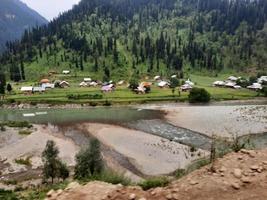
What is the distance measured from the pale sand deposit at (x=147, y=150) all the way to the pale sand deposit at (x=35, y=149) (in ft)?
27.7

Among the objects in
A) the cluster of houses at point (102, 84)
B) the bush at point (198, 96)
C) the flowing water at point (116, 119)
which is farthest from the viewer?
the cluster of houses at point (102, 84)

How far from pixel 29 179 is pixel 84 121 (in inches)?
2119

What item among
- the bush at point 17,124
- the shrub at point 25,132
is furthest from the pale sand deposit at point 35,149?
the bush at point 17,124

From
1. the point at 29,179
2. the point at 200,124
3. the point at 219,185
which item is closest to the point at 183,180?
the point at 219,185

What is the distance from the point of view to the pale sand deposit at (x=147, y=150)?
62062 mm

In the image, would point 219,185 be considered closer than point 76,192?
Yes

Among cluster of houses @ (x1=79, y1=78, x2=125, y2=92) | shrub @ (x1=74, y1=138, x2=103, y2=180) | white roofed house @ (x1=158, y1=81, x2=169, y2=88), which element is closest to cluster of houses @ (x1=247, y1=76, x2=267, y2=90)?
white roofed house @ (x1=158, y1=81, x2=169, y2=88)

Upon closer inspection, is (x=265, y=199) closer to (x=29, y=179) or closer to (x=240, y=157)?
(x=240, y=157)

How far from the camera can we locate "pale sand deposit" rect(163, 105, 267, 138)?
8794cm

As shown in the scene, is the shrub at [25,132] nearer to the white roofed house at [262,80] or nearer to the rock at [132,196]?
the rock at [132,196]

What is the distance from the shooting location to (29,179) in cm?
5753

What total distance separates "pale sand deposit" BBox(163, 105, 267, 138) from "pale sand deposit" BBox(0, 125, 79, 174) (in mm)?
30523

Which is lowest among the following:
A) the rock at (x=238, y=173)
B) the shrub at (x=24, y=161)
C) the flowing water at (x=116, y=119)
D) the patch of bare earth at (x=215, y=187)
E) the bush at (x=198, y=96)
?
the flowing water at (x=116, y=119)

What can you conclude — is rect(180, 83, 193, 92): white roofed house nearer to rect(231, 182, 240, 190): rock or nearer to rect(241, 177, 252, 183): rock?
rect(241, 177, 252, 183): rock
